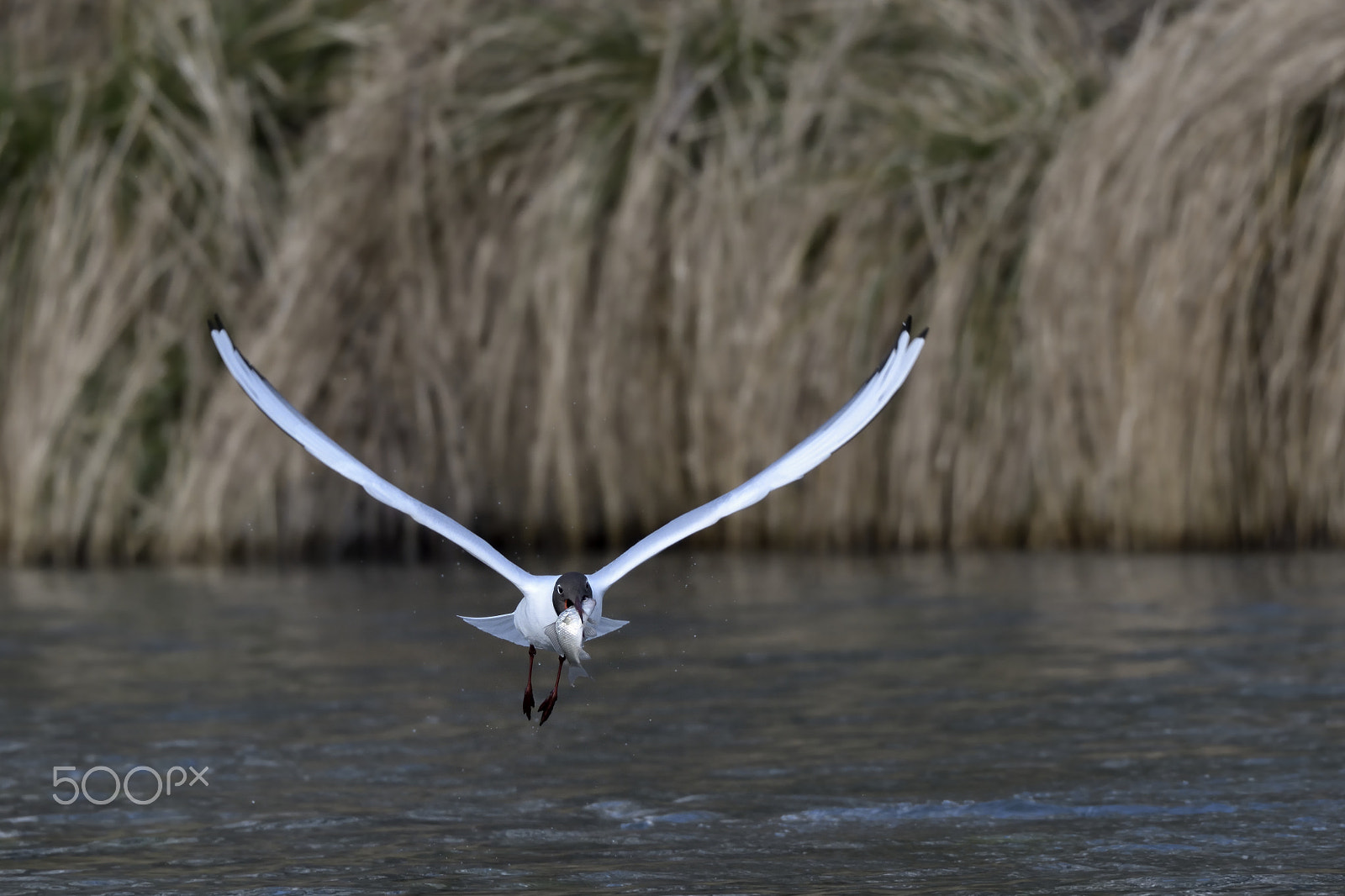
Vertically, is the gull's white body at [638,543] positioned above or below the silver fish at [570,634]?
above

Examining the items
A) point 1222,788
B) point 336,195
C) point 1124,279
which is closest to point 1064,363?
point 1124,279

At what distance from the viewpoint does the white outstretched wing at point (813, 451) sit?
418 centimetres

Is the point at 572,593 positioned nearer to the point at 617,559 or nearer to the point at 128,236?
the point at 617,559

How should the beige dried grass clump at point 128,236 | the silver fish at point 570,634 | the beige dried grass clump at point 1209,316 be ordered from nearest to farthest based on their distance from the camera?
the silver fish at point 570,634, the beige dried grass clump at point 1209,316, the beige dried grass clump at point 128,236

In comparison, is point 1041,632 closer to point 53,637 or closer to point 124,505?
point 53,637

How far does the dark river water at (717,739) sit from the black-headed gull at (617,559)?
18.4 inches

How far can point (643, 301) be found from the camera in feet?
34.5

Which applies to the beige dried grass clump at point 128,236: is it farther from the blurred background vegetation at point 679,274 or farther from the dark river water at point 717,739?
the dark river water at point 717,739

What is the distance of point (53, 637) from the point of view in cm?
770

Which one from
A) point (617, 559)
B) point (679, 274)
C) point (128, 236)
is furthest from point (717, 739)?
point (128, 236)

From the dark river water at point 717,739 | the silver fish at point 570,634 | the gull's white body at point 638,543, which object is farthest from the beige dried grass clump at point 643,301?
the silver fish at point 570,634

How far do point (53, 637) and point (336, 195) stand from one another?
357 centimetres

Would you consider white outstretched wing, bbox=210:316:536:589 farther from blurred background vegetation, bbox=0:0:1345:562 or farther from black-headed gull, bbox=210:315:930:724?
blurred background vegetation, bbox=0:0:1345:562

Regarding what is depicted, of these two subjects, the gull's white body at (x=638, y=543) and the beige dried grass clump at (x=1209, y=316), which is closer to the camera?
the gull's white body at (x=638, y=543)
